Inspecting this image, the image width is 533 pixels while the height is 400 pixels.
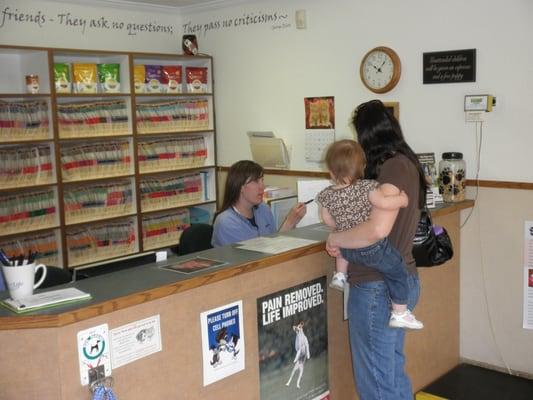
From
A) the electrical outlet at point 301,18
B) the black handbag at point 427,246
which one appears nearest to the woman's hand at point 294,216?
the black handbag at point 427,246

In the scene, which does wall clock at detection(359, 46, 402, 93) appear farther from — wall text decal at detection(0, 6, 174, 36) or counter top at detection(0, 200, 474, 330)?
wall text decal at detection(0, 6, 174, 36)

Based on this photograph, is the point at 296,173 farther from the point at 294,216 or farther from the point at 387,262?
the point at 387,262

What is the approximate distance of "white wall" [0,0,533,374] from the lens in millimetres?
3422

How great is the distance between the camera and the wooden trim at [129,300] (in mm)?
1699

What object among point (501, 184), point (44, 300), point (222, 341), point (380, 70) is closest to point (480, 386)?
point (501, 184)

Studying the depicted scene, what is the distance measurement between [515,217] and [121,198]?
9.30ft

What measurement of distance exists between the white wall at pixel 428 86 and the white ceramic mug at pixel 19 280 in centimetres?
258

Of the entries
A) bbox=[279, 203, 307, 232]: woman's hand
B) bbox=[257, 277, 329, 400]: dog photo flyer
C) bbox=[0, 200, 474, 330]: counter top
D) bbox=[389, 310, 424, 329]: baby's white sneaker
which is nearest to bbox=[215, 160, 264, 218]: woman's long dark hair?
bbox=[279, 203, 307, 232]: woman's hand

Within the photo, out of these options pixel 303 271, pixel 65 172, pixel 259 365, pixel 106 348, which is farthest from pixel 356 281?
pixel 65 172

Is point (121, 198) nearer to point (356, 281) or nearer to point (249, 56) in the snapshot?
point (249, 56)

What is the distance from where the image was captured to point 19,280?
1.81m

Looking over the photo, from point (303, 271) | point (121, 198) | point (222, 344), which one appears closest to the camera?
point (222, 344)

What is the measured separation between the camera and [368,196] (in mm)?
2197

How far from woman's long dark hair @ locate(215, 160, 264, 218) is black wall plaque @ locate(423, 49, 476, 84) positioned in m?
1.29
